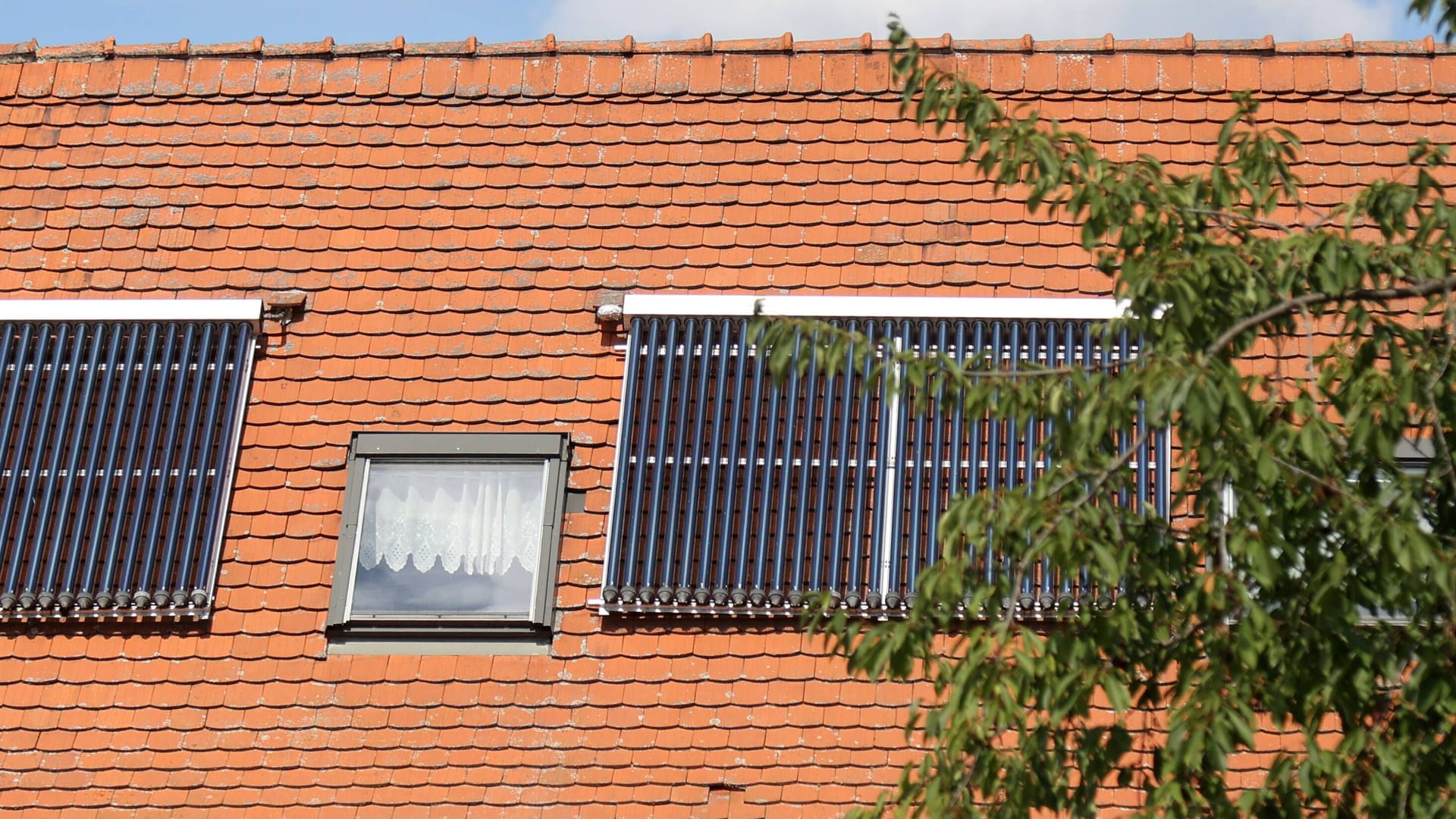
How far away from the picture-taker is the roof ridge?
34.9ft

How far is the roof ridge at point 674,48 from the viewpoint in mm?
10648

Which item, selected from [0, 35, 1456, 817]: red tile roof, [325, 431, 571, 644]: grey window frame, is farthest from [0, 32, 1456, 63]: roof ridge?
[325, 431, 571, 644]: grey window frame

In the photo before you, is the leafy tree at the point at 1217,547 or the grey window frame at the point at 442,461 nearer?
the leafy tree at the point at 1217,547

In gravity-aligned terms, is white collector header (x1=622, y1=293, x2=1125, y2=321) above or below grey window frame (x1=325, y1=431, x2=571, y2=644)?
above

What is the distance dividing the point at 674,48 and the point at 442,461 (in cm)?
294

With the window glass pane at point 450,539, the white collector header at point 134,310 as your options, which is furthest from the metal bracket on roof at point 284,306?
the window glass pane at point 450,539

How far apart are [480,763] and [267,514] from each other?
1838 millimetres

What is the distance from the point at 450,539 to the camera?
9.48 meters

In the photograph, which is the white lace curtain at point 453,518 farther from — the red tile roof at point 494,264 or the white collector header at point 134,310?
the white collector header at point 134,310

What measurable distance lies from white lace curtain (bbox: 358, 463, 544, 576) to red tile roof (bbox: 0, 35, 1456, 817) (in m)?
0.23

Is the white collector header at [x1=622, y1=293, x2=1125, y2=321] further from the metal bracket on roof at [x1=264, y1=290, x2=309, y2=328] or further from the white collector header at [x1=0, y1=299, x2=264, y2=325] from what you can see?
the white collector header at [x1=0, y1=299, x2=264, y2=325]

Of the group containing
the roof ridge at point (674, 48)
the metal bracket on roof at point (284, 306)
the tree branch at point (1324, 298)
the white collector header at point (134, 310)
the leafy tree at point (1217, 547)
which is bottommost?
the leafy tree at point (1217, 547)

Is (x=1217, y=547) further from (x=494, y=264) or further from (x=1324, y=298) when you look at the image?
(x=494, y=264)

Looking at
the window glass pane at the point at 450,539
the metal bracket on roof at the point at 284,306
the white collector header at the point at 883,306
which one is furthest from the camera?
the metal bracket on roof at the point at 284,306
